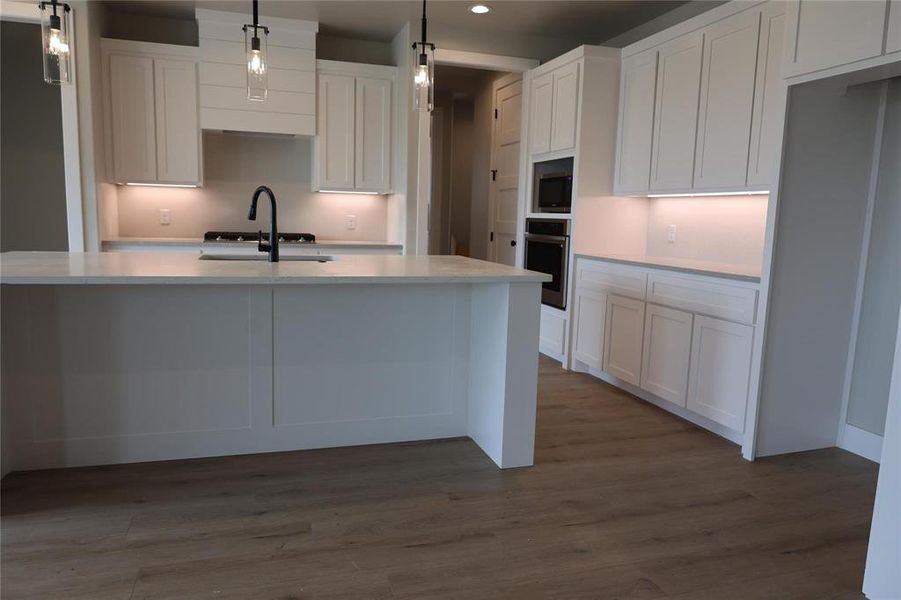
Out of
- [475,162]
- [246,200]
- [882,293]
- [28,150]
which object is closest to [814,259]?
[882,293]

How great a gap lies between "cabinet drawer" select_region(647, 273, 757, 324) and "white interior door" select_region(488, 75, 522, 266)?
220 cm

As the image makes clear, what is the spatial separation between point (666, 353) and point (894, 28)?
6.40ft

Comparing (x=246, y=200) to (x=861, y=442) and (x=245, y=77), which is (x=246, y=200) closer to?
(x=245, y=77)

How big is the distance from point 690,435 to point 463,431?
1.28m

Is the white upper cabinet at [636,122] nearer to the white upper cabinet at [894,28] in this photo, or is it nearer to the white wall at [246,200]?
the white upper cabinet at [894,28]

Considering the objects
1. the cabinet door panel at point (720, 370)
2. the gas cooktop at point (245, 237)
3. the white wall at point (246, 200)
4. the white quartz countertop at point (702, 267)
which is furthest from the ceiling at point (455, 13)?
the cabinet door panel at point (720, 370)

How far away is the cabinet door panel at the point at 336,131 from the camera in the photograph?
200 inches

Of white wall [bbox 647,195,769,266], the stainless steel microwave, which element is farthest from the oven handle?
white wall [bbox 647,195,769,266]

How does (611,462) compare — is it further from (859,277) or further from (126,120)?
(126,120)

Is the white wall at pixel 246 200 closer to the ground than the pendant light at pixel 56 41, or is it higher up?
closer to the ground

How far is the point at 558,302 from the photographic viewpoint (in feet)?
16.0

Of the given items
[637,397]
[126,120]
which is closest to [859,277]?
[637,397]

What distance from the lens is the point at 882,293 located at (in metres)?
3.04

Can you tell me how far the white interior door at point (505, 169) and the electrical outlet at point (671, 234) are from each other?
Result: 1.65m
